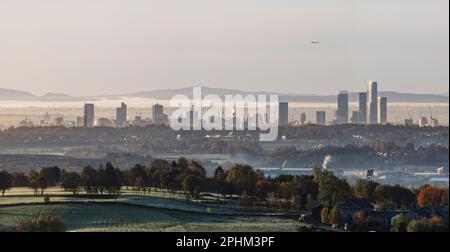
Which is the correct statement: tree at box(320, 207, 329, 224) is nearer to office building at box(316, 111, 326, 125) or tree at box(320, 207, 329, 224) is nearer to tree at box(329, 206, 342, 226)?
tree at box(329, 206, 342, 226)

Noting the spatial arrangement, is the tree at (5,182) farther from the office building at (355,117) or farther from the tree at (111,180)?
the office building at (355,117)

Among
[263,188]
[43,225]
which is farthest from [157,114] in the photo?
[43,225]

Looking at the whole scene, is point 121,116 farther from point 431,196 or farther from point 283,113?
point 431,196

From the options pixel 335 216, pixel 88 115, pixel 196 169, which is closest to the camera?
pixel 335 216

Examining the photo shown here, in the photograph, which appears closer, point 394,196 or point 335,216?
point 335,216

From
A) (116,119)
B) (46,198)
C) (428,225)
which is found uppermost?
(116,119)

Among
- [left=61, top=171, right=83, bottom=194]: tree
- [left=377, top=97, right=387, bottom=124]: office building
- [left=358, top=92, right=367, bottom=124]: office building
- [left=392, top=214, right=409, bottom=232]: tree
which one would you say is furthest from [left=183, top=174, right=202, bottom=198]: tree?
[left=377, top=97, right=387, bottom=124]: office building
